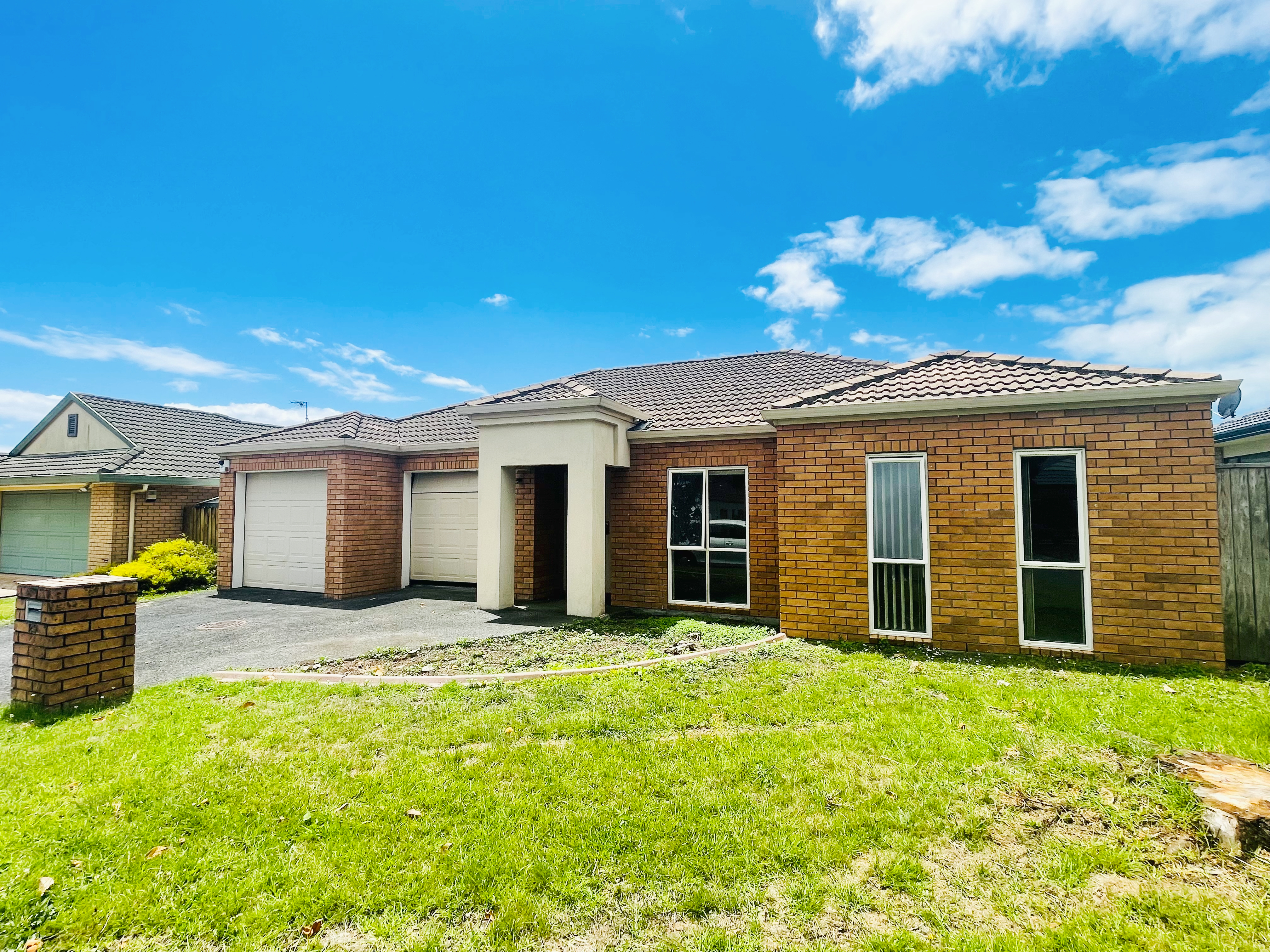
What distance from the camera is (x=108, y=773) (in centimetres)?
389

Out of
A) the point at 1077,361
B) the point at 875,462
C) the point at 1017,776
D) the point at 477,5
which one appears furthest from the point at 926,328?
the point at 1017,776

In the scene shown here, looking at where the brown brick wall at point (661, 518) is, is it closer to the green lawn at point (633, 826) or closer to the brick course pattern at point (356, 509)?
the brick course pattern at point (356, 509)

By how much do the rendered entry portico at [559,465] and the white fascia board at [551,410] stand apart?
0.04 ft

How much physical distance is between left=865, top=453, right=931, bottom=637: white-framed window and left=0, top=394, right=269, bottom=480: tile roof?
715 inches

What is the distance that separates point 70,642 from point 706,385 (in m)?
11.1

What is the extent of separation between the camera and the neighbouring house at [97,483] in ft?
51.5

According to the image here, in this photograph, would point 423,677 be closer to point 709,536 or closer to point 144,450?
point 709,536

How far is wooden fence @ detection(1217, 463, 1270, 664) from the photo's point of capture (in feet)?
22.3

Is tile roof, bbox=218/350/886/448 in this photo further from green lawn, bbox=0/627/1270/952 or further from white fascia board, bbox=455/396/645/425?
green lawn, bbox=0/627/1270/952

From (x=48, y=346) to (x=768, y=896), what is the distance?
114 feet

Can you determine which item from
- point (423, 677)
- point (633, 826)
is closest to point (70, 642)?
point (423, 677)

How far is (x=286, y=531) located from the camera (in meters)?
13.3

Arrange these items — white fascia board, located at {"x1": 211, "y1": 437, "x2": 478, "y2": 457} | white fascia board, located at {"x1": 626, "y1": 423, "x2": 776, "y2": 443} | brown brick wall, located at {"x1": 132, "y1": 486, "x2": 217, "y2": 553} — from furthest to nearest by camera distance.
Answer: brown brick wall, located at {"x1": 132, "y1": 486, "x2": 217, "y2": 553}
white fascia board, located at {"x1": 211, "y1": 437, "x2": 478, "y2": 457}
white fascia board, located at {"x1": 626, "y1": 423, "x2": 776, "y2": 443}

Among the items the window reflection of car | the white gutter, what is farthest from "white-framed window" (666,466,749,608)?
the white gutter
